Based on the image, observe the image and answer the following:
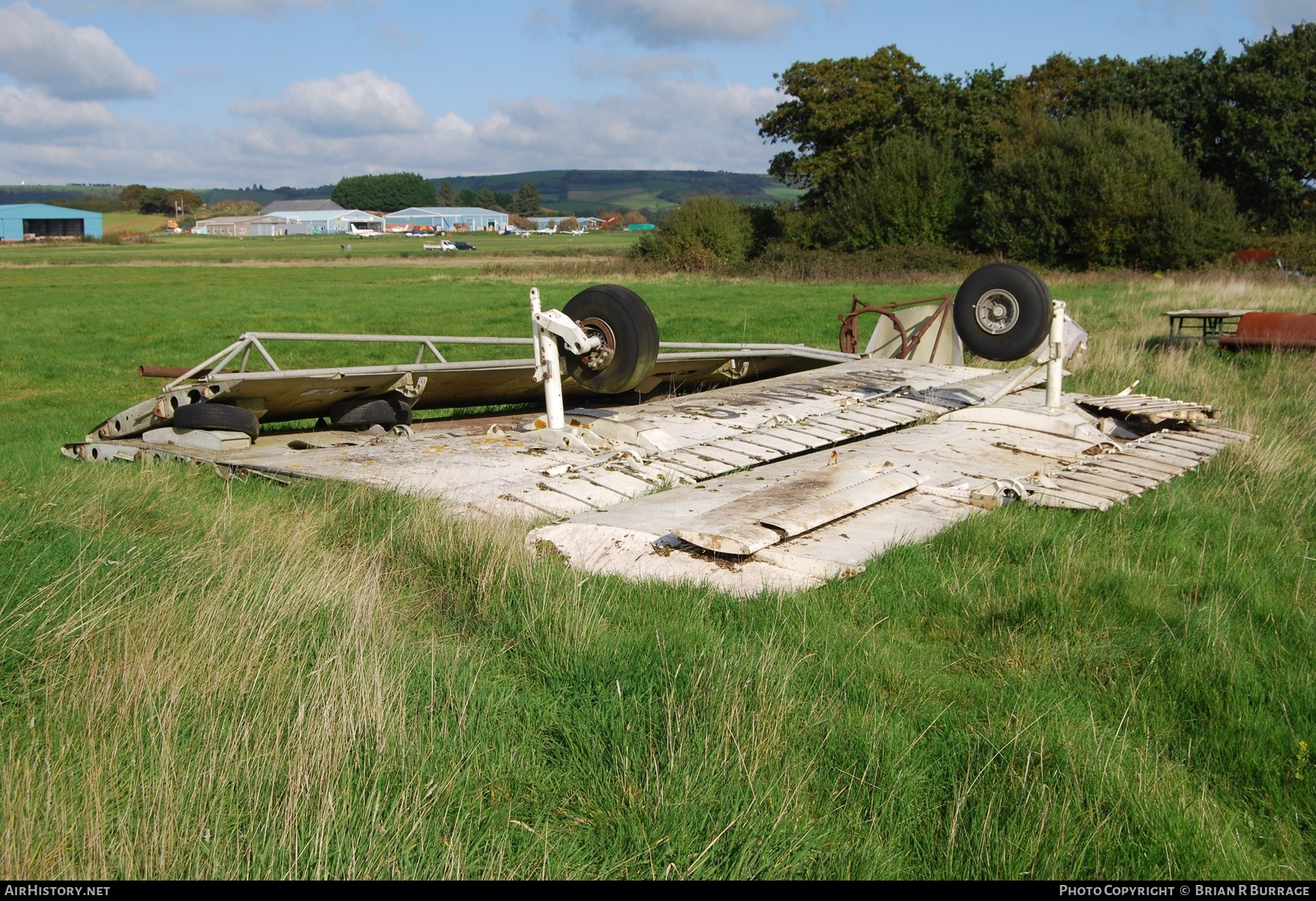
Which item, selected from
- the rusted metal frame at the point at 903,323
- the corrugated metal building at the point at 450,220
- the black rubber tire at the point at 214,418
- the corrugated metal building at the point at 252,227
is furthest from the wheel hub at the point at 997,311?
the corrugated metal building at the point at 450,220

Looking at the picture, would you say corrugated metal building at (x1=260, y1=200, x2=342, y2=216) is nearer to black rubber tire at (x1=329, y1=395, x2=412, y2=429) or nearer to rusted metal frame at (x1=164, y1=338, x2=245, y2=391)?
black rubber tire at (x1=329, y1=395, x2=412, y2=429)

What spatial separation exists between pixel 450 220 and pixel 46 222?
218 ft

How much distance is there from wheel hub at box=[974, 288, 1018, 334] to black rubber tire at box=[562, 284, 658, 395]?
339 cm

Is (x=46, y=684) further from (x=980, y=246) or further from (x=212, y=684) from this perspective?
(x=980, y=246)

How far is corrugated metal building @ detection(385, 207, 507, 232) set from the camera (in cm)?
17150

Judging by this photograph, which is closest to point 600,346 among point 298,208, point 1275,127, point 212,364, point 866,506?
point 866,506

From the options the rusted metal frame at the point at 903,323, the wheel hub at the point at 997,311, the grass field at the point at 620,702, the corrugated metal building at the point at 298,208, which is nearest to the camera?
the grass field at the point at 620,702

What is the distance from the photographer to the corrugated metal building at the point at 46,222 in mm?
116944

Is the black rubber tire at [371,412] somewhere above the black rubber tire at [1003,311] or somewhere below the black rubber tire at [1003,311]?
below

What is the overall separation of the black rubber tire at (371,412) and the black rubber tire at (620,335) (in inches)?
78.5

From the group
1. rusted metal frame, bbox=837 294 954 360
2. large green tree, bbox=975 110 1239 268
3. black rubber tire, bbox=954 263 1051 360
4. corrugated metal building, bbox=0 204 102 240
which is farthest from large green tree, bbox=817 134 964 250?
corrugated metal building, bbox=0 204 102 240

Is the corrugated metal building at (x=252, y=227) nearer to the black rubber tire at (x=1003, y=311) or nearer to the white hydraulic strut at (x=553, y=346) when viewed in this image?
the white hydraulic strut at (x=553, y=346)

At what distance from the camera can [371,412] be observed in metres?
9.97

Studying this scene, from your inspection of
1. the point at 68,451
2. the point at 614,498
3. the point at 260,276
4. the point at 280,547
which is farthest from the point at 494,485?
the point at 260,276
